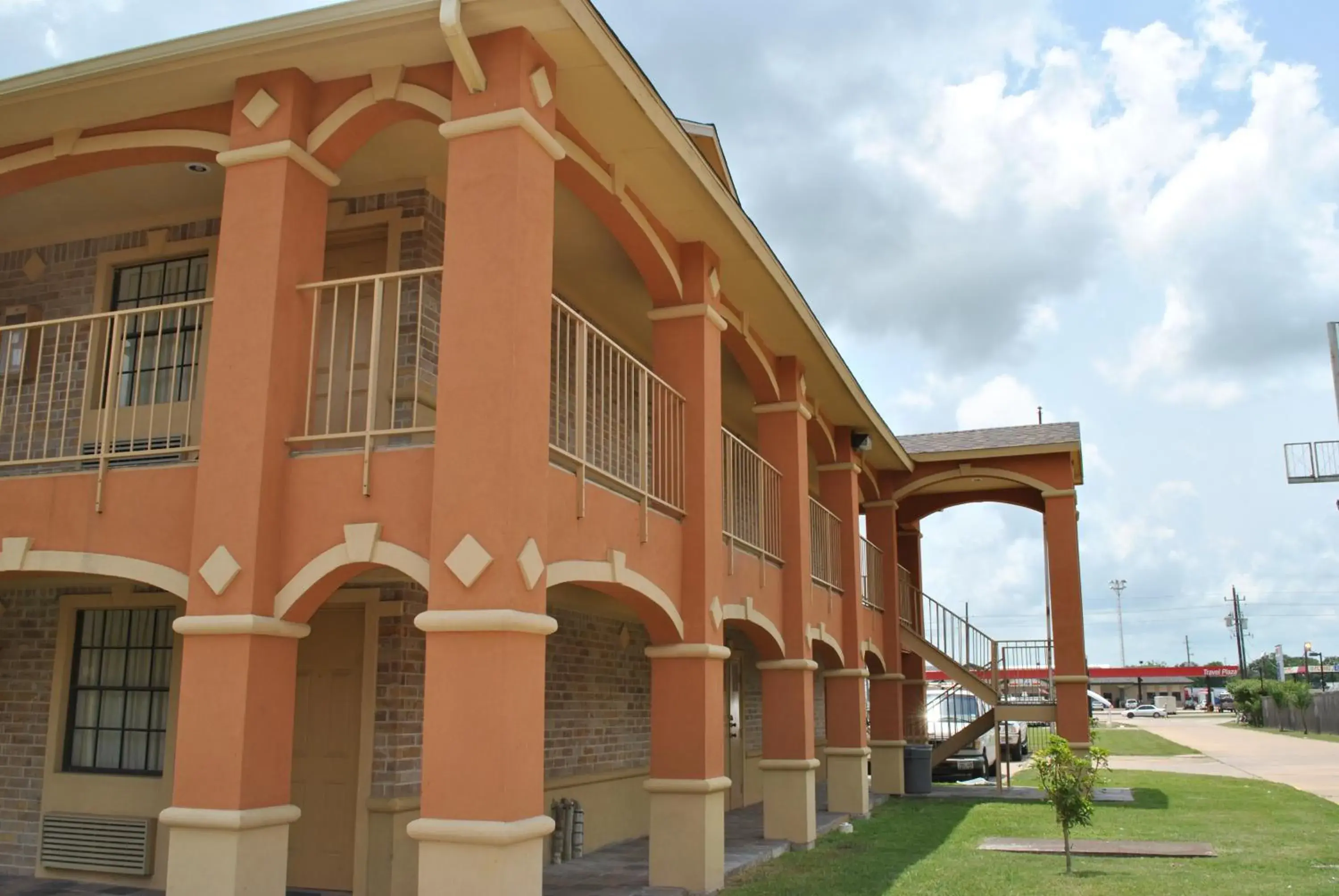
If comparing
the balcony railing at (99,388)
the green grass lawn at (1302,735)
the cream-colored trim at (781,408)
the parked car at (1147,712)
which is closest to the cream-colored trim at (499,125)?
the balcony railing at (99,388)

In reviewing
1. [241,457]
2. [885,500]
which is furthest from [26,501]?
[885,500]

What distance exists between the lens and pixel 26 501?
7867 millimetres

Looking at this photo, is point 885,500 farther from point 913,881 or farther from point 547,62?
point 547,62

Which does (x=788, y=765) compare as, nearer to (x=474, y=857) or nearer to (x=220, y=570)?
(x=474, y=857)

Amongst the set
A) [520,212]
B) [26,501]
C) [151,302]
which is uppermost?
[151,302]

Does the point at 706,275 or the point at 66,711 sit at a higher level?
the point at 706,275

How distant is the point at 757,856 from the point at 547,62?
788cm

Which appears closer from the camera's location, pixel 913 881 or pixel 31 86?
pixel 31 86

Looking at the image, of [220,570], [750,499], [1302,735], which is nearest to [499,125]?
[220,570]

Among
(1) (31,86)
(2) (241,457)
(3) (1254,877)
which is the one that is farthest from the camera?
(3) (1254,877)

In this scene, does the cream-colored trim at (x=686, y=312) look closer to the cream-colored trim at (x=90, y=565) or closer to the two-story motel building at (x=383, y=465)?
the two-story motel building at (x=383, y=465)

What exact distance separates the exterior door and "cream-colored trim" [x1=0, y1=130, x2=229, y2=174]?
1108 centimetres

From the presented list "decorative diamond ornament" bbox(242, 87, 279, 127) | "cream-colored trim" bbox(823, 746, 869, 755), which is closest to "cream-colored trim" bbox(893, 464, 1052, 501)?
"cream-colored trim" bbox(823, 746, 869, 755)

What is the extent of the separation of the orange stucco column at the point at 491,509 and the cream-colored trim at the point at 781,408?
643 centimetres
